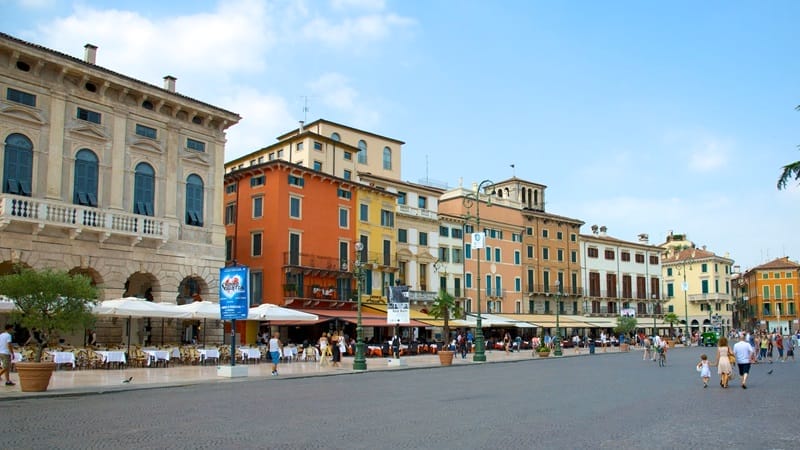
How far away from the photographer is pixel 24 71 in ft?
91.3

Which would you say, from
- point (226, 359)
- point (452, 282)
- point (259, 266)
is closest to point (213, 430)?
point (226, 359)

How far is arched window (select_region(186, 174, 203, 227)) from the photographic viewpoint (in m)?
33.7

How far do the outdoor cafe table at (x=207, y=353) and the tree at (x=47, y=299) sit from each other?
37.0ft

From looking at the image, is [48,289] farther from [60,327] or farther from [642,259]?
[642,259]

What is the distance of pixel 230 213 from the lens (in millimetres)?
45000

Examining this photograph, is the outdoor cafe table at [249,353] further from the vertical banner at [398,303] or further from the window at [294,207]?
the window at [294,207]

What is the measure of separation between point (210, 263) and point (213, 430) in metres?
24.1

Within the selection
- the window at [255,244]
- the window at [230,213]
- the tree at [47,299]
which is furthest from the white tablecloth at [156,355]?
the window at [230,213]

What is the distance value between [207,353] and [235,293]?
7915mm

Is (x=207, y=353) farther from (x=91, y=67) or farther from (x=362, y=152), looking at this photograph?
(x=362, y=152)

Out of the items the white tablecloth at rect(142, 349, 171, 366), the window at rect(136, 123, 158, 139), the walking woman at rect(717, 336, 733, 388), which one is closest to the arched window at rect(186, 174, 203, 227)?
the window at rect(136, 123, 158, 139)

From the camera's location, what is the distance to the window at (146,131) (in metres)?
31.9

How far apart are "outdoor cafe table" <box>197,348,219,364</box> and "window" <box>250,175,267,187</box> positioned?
1488cm

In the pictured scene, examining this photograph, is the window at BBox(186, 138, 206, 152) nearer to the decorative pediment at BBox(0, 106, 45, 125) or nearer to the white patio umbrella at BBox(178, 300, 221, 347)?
the decorative pediment at BBox(0, 106, 45, 125)
